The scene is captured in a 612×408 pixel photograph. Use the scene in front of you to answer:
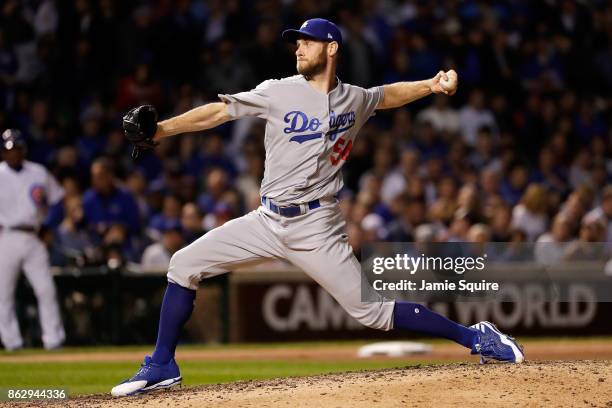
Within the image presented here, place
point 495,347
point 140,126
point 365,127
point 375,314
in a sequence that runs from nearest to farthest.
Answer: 1. point 140,126
2. point 375,314
3. point 495,347
4. point 365,127

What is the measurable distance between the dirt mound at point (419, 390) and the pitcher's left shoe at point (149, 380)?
55mm

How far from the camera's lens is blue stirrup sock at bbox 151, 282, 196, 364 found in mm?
6633

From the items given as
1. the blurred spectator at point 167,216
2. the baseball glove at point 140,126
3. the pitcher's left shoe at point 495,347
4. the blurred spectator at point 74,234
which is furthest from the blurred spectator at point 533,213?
the baseball glove at point 140,126

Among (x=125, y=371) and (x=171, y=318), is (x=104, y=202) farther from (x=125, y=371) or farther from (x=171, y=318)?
(x=171, y=318)

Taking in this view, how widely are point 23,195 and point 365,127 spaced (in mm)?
4899

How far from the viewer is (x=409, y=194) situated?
13539 millimetres

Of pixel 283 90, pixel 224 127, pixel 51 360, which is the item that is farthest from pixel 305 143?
pixel 224 127

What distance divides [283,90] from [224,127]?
8.50 metres

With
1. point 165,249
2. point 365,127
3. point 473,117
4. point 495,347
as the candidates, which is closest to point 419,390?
point 495,347

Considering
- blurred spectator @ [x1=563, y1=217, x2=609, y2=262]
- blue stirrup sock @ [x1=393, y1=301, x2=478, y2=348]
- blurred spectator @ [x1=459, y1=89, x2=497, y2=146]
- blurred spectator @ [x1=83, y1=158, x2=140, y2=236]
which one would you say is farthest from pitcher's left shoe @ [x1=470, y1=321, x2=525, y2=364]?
blurred spectator @ [x1=459, y1=89, x2=497, y2=146]

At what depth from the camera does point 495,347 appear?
684 cm

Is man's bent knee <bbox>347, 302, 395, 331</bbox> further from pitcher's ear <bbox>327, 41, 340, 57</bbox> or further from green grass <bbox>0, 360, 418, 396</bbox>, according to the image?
green grass <bbox>0, 360, 418, 396</bbox>

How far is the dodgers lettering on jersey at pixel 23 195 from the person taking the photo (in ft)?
36.6

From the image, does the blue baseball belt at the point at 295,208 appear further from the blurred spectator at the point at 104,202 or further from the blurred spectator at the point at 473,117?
the blurred spectator at the point at 473,117
